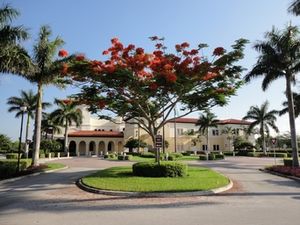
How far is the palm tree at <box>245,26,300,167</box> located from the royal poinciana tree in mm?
7503

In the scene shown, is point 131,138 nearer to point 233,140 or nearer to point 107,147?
point 107,147

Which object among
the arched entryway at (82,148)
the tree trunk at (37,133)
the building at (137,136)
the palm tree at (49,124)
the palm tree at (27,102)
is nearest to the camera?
the tree trunk at (37,133)

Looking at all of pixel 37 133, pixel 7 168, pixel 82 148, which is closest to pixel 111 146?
pixel 82 148

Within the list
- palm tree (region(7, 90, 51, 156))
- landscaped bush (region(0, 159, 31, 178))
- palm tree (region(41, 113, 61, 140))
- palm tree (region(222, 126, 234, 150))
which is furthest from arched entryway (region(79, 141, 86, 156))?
landscaped bush (region(0, 159, 31, 178))

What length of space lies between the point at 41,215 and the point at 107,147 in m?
61.2

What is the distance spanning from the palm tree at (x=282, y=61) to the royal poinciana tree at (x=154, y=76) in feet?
24.6

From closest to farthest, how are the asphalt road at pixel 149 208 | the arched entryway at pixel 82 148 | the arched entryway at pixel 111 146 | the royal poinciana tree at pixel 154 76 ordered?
the asphalt road at pixel 149 208
the royal poinciana tree at pixel 154 76
the arched entryway at pixel 82 148
the arched entryway at pixel 111 146

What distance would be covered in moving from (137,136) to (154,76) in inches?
2032

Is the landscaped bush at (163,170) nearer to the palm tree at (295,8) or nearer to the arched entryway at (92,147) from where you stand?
the palm tree at (295,8)

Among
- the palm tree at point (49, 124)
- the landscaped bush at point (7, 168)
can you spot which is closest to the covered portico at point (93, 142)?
the palm tree at point (49, 124)

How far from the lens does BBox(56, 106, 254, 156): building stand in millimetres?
68500

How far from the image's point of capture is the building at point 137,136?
68500 millimetres

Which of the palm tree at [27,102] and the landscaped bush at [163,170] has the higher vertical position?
the palm tree at [27,102]

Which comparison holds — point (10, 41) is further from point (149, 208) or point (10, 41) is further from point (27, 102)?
point (27, 102)
